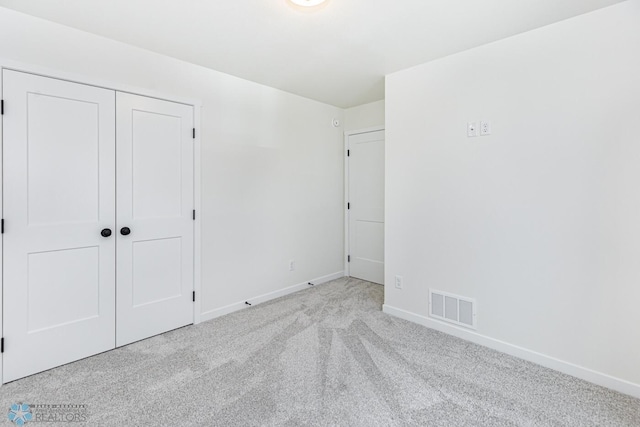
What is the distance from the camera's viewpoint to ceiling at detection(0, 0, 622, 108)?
1909 millimetres

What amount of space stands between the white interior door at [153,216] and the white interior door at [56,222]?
Result: 0.28ft

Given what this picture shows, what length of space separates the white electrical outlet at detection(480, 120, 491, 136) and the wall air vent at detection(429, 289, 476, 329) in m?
1.40

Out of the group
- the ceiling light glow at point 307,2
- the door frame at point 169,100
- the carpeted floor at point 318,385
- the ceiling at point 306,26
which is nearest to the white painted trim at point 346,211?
the ceiling at point 306,26

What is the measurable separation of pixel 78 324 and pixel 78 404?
679mm

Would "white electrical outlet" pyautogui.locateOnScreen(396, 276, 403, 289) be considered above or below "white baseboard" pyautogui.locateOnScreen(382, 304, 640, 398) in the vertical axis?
above

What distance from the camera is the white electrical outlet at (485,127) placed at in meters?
2.40

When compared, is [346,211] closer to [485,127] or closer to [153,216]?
[485,127]

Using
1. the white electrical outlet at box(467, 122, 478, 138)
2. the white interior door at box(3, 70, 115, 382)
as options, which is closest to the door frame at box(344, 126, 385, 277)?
the white electrical outlet at box(467, 122, 478, 138)

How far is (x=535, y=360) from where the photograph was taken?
2207 millimetres

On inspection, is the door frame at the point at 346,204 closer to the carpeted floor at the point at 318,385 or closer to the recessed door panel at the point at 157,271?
the carpeted floor at the point at 318,385

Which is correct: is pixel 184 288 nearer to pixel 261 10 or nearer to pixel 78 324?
pixel 78 324

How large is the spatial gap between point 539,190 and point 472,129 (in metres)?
0.70

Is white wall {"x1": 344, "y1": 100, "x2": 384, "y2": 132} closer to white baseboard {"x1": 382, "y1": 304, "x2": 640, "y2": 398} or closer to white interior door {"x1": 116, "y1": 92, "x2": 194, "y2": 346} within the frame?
white interior door {"x1": 116, "y1": 92, "x2": 194, "y2": 346}

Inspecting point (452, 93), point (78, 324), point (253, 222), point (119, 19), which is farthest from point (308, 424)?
point (119, 19)
